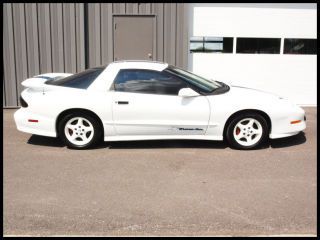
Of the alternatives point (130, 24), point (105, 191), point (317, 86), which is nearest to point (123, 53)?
point (130, 24)

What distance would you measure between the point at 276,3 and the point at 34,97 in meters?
6.79

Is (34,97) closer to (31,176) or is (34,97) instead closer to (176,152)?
(31,176)

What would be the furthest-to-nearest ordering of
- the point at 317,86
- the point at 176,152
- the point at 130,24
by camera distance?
the point at 317,86
the point at 130,24
the point at 176,152

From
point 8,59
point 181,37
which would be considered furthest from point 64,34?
point 181,37

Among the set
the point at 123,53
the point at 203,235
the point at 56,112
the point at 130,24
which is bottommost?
the point at 203,235

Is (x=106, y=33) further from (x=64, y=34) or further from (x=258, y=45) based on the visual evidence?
(x=258, y=45)

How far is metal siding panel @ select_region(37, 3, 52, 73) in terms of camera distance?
31.4 ft

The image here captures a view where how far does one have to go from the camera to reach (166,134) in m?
6.14

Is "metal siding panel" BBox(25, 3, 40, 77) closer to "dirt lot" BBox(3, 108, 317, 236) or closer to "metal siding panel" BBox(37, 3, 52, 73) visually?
"metal siding panel" BBox(37, 3, 52, 73)

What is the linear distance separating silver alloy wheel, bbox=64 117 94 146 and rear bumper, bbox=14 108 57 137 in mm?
231

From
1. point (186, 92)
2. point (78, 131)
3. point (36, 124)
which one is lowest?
point (78, 131)

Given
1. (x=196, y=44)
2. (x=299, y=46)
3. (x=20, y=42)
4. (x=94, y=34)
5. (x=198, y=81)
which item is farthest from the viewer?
(x=299, y=46)

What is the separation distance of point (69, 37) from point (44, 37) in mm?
610

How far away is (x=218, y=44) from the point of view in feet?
33.6
